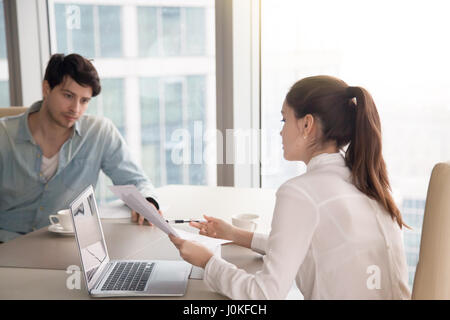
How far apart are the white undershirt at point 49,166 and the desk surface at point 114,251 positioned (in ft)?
1.66

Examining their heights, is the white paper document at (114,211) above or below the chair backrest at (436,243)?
below

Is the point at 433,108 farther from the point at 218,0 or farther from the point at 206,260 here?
the point at 206,260

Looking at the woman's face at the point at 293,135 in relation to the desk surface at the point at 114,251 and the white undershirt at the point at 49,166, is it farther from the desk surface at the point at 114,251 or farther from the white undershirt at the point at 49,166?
the white undershirt at the point at 49,166

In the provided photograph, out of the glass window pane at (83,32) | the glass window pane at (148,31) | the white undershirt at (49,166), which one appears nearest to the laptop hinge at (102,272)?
the white undershirt at (49,166)

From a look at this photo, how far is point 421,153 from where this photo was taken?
2.37m

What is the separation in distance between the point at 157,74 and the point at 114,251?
1759 mm

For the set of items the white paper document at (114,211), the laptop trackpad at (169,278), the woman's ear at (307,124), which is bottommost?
the white paper document at (114,211)

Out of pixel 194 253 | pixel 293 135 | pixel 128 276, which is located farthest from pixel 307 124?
pixel 128 276

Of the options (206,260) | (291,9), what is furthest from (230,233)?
(291,9)

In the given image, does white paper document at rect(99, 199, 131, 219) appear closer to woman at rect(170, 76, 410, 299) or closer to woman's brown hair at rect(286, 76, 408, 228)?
woman at rect(170, 76, 410, 299)

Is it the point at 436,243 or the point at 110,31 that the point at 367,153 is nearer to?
the point at 436,243

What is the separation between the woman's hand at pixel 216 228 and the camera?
53.7 inches

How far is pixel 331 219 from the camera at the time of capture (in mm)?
1026
